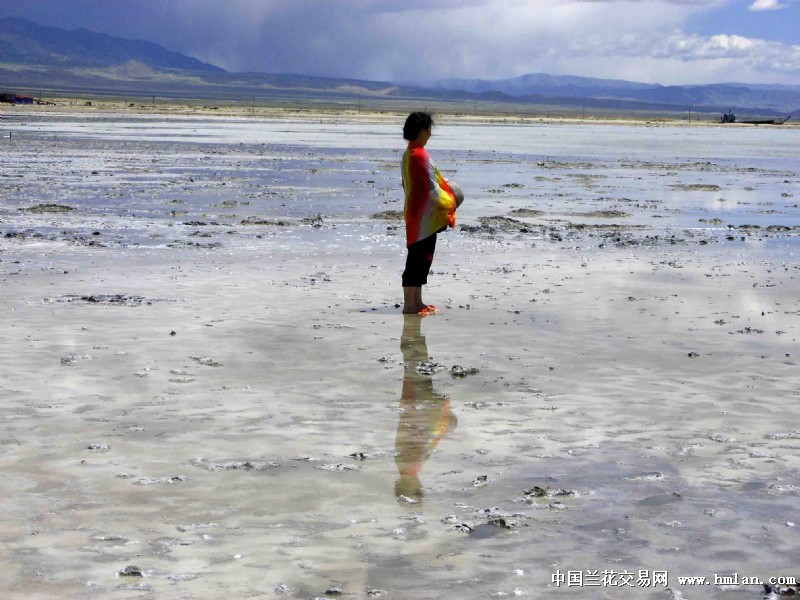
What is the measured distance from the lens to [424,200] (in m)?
11.3

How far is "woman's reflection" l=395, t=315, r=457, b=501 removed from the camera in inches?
234

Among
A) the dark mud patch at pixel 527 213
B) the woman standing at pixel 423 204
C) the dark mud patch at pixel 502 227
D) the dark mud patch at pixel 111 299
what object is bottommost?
the dark mud patch at pixel 111 299

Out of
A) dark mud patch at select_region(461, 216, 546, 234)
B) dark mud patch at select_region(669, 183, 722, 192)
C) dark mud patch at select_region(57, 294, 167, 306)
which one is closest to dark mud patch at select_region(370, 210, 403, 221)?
dark mud patch at select_region(461, 216, 546, 234)

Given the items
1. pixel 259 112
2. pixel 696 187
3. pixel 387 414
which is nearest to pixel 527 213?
pixel 696 187

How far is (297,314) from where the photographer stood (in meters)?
10.6

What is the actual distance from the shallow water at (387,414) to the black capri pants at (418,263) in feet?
1.28

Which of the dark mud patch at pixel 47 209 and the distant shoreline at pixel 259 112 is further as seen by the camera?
the distant shoreline at pixel 259 112

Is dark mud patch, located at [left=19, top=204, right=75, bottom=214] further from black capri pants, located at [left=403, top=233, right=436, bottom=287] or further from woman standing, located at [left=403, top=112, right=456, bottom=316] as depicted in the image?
black capri pants, located at [left=403, top=233, right=436, bottom=287]

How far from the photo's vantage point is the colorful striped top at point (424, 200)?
37.0 ft

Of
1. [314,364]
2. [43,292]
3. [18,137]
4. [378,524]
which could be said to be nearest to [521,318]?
[314,364]

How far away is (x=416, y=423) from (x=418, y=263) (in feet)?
13.8

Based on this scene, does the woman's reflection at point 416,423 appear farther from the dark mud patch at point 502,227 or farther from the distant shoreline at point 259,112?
the distant shoreline at point 259,112

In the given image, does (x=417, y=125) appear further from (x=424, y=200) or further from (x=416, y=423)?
(x=416, y=423)

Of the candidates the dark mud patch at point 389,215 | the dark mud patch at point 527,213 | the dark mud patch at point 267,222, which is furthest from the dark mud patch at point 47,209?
the dark mud patch at point 527,213
